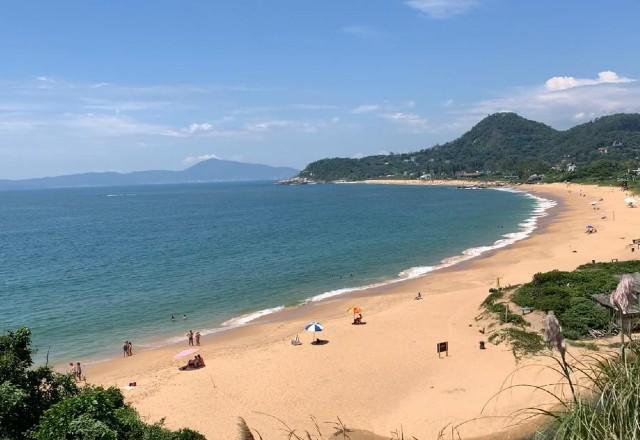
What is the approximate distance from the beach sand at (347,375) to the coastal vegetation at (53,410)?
6504mm

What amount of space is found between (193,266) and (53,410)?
41.0 m

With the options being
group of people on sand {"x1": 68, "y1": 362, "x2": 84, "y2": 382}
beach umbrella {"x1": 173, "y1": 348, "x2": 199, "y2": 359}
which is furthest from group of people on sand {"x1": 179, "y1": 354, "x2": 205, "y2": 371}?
group of people on sand {"x1": 68, "y1": 362, "x2": 84, "y2": 382}

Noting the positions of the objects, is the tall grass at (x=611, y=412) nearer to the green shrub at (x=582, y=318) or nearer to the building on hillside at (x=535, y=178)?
the green shrub at (x=582, y=318)

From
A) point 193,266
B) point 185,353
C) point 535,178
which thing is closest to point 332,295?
point 185,353

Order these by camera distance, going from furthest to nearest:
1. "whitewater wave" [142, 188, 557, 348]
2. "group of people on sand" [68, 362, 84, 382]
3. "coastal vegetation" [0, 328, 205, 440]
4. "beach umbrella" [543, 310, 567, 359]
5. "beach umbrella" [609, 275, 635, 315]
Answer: "whitewater wave" [142, 188, 557, 348] < "group of people on sand" [68, 362, 84, 382] < "coastal vegetation" [0, 328, 205, 440] < "beach umbrella" [609, 275, 635, 315] < "beach umbrella" [543, 310, 567, 359]

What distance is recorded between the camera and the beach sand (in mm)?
17219

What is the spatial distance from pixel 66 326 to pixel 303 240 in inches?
1392

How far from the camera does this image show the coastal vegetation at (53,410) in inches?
360

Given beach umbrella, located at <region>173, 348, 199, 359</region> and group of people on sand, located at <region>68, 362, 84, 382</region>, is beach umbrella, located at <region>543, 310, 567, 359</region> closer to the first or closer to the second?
beach umbrella, located at <region>173, 348, 199, 359</region>

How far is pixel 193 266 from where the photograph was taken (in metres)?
49.5

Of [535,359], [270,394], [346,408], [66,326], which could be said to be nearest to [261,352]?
[270,394]

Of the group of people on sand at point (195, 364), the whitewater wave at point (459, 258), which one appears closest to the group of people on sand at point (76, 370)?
the group of people on sand at point (195, 364)

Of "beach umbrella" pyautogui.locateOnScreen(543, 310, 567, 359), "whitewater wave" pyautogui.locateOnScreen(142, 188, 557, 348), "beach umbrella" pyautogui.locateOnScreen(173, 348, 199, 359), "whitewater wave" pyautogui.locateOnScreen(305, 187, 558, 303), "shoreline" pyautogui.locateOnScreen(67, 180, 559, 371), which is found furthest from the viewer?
"whitewater wave" pyautogui.locateOnScreen(305, 187, 558, 303)

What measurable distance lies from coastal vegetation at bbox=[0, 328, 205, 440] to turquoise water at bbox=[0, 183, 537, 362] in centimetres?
1673
